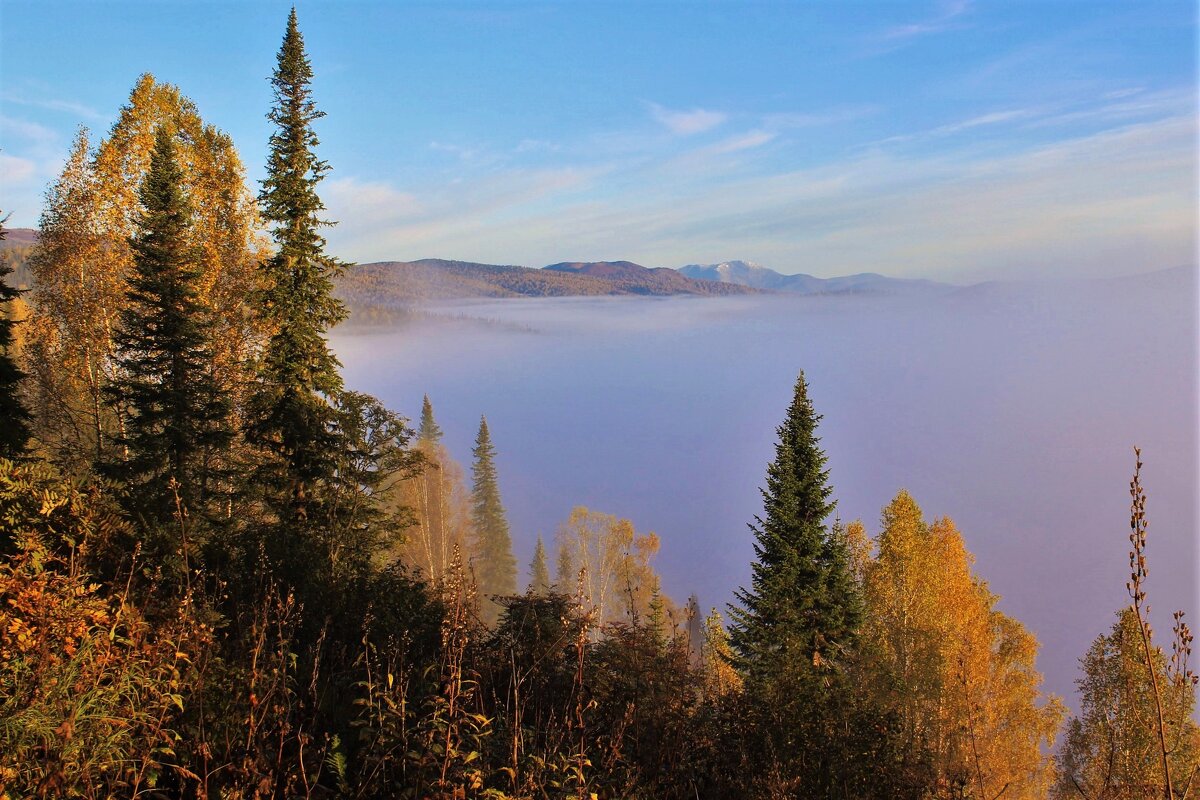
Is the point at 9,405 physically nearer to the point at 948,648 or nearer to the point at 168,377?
the point at 168,377

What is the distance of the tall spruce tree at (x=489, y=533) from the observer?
49500mm

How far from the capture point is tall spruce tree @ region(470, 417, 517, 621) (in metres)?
49.5

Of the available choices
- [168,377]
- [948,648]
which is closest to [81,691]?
[168,377]

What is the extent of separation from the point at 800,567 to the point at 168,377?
50.1 ft

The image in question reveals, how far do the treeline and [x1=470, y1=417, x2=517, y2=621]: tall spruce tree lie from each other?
76.7 ft

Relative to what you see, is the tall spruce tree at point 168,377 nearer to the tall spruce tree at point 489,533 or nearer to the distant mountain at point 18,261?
the distant mountain at point 18,261

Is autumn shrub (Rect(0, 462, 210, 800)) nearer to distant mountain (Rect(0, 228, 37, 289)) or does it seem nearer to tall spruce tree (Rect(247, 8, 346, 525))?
tall spruce tree (Rect(247, 8, 346, 525))

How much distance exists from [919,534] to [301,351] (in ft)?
64.0

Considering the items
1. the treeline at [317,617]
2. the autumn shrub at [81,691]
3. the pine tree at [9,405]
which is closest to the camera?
the autumn shrub at [81,691]

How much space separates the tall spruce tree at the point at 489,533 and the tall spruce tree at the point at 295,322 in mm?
34327

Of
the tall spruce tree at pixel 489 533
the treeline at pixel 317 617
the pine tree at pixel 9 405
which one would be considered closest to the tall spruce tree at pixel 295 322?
the treeline at pixel 317 617

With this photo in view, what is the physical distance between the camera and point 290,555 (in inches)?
346

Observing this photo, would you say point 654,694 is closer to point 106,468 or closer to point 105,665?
point 105,665

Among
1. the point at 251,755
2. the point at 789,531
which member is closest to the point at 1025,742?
the point at 789,531
